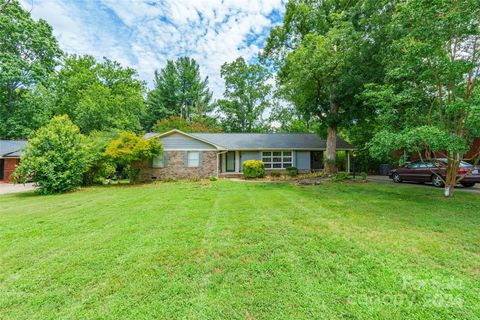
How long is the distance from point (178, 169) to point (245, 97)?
877 inches

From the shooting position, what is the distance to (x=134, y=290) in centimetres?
273

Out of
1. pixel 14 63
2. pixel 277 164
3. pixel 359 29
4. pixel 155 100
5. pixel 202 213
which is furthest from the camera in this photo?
pixel 155 100

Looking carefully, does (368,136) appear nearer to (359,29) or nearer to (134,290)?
(359,29)

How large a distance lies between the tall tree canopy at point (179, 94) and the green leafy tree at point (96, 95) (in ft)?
15.6

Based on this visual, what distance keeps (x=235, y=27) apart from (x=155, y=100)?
22315 millimetres

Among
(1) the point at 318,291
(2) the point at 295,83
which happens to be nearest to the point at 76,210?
(1) the point at 318,291

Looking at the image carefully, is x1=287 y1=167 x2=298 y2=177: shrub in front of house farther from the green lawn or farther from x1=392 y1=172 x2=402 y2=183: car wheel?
the green lawn

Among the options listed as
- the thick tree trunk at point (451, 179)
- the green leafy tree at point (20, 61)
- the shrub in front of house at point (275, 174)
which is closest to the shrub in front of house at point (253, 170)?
the shrub in front of house at point (275, 174)

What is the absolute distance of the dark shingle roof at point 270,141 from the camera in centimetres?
1855

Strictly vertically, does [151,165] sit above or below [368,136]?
below

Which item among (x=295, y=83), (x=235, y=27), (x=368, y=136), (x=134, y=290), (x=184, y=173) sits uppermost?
(x=235, y=27)

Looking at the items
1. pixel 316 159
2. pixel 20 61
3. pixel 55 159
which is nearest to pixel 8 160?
pixel 20 61

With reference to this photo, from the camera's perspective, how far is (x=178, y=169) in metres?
15.9

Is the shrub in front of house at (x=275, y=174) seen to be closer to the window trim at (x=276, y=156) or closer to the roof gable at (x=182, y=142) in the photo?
the window trim at (x=276, y=156)
